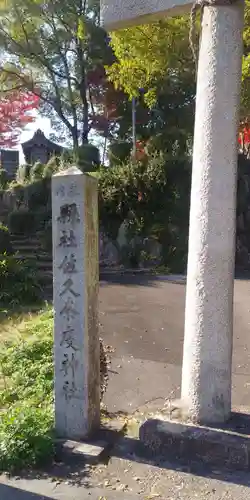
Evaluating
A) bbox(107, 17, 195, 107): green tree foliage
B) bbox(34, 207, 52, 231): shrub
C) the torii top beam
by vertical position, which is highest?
bbox(107, 17, 195, 107): green tree foliage

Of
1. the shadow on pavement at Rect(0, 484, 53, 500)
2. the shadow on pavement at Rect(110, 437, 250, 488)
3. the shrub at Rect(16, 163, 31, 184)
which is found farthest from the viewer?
the shrub at Rect(16, 163, 31, 184)

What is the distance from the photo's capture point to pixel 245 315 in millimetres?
8977

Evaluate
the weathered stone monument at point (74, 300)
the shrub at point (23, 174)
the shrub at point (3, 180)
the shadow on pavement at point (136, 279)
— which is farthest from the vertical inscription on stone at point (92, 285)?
the shrub at point (3, 180)

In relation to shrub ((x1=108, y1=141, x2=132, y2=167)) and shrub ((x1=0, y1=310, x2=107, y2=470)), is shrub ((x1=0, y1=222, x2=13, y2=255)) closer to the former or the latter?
shrub ((x1=0, y1=310, x2=107, y2=470))

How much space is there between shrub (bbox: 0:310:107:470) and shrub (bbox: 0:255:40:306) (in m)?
1.89

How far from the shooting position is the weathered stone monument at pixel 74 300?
3629 mm

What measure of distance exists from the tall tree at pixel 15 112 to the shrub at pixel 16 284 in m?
16.3

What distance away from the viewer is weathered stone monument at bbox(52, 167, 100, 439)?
11.9 ft

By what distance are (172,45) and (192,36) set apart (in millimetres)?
5470

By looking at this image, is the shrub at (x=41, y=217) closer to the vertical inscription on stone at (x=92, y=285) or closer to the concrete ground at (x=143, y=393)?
the concrete ground at (x=143, y=393)

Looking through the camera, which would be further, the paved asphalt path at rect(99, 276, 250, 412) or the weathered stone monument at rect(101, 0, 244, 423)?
the paved asphalt path at rect(99, 276, 250, 412)

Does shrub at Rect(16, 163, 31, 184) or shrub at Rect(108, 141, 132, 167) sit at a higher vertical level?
→ shrub at Rect(108, 141, 132, 167)

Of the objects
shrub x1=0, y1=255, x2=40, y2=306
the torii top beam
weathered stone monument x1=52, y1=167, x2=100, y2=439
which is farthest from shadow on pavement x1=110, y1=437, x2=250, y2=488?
shrub x1=0, y1=255, x2=40, y2=306

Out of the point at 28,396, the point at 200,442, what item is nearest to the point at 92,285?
the point at 200,442
